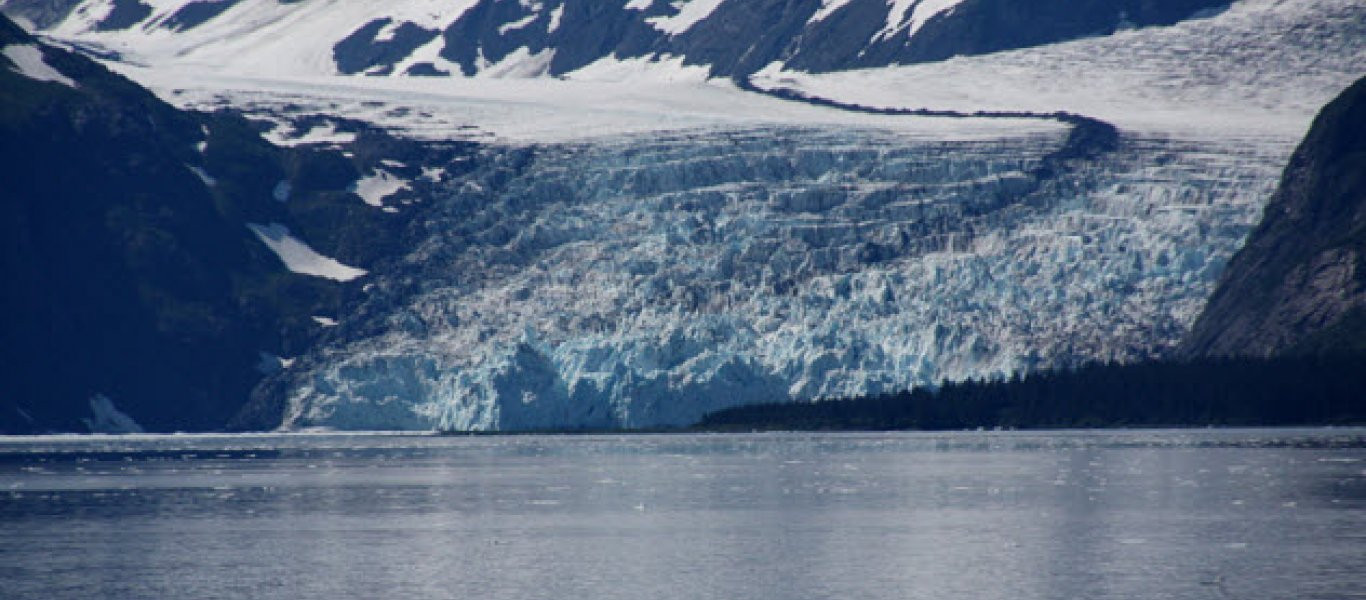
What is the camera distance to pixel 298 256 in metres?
167

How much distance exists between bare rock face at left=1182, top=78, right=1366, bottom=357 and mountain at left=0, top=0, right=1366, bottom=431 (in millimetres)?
2094

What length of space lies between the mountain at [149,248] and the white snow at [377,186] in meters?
1.58

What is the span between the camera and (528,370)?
12650cm

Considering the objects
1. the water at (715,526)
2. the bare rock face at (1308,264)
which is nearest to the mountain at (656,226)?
the bare rock face at (1308,264)

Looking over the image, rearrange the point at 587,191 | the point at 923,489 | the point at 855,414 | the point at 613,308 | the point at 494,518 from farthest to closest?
the point at 587,191 < the point at 613,308 < the point at 855,414 < the point at 923,489 < the point at 494,518

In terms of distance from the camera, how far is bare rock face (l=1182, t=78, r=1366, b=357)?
124875 millimetres

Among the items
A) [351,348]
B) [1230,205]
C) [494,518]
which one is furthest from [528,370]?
[494,518]

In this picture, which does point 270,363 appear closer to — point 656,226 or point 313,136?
point 313,136

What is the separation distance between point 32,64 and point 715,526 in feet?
452

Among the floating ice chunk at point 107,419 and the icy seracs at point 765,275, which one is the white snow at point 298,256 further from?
the floating ice chunk at point 107,419

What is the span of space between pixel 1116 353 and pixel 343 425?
4935cm

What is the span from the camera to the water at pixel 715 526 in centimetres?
4259

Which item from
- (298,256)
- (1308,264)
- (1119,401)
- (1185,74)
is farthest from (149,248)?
(1308,264)

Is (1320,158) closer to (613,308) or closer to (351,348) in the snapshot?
(613,308)
